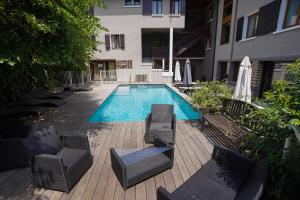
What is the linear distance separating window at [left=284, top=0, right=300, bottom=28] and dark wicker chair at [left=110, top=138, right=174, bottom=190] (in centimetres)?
795

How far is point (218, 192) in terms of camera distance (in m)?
2.12

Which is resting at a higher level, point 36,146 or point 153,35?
point 153,35

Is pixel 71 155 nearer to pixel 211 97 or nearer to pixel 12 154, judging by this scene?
pixel 12 154

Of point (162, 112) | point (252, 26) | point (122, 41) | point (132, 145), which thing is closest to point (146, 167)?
point (132, 145)

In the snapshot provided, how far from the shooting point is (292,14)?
6965mm

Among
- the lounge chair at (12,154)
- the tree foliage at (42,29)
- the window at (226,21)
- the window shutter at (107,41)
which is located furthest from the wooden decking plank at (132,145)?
the window shutter at (107,41)

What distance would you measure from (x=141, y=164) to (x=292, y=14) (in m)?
8.87

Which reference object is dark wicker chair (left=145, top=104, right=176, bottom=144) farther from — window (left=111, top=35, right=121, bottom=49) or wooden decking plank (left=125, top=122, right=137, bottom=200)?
window (left=111, top=35, right=121, bottom=49)

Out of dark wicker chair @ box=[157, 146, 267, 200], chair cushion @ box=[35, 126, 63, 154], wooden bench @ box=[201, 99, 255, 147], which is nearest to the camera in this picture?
dark wicker chair @ box=[157, 146, 267, 200]

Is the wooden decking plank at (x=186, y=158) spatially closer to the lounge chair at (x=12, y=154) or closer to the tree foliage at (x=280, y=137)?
the tree foliage at (x=280, y=137)

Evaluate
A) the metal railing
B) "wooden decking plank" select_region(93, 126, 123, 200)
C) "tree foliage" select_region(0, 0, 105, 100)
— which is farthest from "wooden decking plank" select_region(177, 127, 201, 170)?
the metal railing

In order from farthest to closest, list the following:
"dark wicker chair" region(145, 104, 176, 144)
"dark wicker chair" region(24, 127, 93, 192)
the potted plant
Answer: the potted plant, "dark wicker chair" region(145, 104, 176, 144), "dark wicker chair" region(24, 127, 93, 192)

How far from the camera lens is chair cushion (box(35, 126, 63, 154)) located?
2.93 m

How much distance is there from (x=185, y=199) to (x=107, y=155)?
6.56 feet
